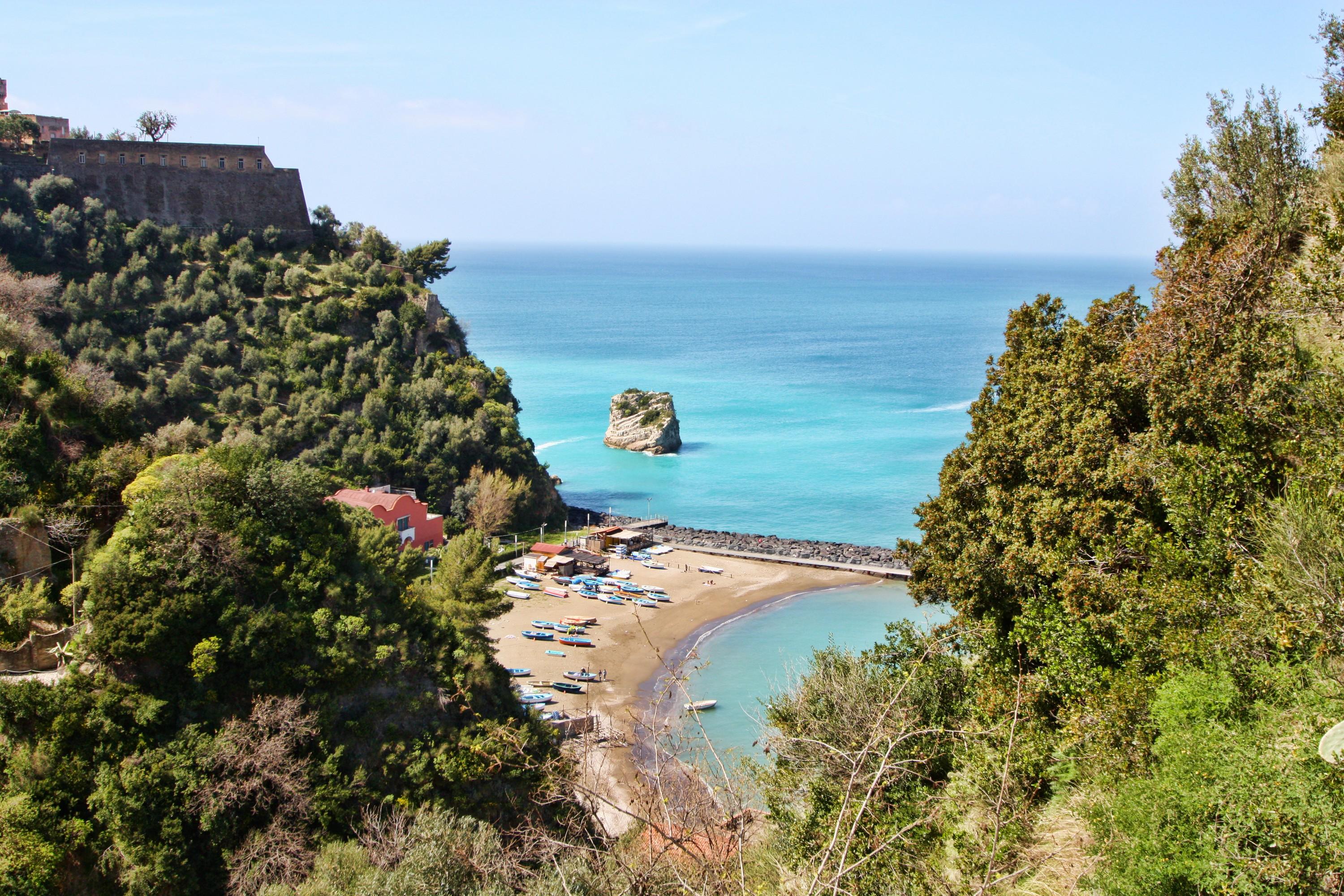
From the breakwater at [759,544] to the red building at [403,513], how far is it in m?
8.69

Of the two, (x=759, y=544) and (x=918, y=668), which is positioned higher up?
(x=918, y=668)

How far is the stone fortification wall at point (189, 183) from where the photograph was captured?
124 ft

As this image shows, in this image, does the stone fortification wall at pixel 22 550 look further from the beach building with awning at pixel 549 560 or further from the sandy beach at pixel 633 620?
the beach building with awning at pixel 549 560

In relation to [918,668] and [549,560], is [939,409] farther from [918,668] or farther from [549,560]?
[918,668]

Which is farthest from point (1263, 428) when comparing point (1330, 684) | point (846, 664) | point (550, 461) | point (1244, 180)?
point (550, 461)

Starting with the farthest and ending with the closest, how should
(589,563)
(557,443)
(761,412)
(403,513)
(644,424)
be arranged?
1. (761,412)
2. (557,443)
3. (644,424)
4. (589,563)
5. (403,513)

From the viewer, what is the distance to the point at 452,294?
144 metres

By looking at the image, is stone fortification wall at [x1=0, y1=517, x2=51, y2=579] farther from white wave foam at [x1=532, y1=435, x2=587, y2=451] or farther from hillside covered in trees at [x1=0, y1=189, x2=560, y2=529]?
white wave foam at [x1=532, y1=435, x2=587, y2=451]

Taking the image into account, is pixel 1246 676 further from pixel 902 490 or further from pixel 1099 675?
pixel 902 490

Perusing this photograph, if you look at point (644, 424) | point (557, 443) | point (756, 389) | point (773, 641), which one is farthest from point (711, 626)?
point (756, 389)

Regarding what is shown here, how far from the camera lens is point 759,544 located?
37312mm

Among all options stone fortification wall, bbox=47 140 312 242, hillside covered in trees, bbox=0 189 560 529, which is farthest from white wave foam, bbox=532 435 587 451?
stone fortification wall, bbox=47 140 312 242

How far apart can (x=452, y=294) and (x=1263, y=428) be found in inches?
5614

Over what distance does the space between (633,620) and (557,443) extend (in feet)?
95.9
